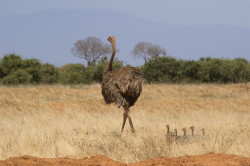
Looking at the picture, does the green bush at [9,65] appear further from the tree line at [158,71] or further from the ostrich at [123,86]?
the ostrich at [123,86]

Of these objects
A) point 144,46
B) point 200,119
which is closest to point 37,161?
point 200,119

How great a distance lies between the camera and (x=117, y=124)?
44.4 feet

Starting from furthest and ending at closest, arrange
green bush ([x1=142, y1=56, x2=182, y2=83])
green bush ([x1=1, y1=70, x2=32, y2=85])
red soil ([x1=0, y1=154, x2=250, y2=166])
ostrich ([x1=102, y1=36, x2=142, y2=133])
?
green bush ([x1=142, y1=56, x2=182, y2=83]) → green bush ([x1=1, y1=70, x2=32, y2=85]) → ostrich ([x1=102, y1=36, x2=142, y2=133]) → red soil ([x1=0, y1=154, x2=250, y2=166])

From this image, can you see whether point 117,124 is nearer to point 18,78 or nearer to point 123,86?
point 123,86

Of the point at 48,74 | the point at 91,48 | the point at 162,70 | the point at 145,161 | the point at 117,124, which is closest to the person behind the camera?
the point at 145,161

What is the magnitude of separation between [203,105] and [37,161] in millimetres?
15141

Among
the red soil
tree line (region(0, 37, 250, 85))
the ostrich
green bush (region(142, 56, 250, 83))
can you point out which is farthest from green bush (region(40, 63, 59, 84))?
the red soil

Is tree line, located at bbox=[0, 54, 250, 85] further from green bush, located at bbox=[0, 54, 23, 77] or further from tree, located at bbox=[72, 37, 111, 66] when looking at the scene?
tree, located at bbox=[72, 37, 111, 66]

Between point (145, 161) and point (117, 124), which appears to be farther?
point (117, 124)

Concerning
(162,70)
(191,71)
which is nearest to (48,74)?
(162,70)

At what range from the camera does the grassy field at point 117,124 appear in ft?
27.8

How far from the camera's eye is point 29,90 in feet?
79.7

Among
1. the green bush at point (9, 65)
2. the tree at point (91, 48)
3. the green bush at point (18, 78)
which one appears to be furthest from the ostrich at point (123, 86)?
the tree at point (91, 48)

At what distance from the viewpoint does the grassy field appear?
848cm
